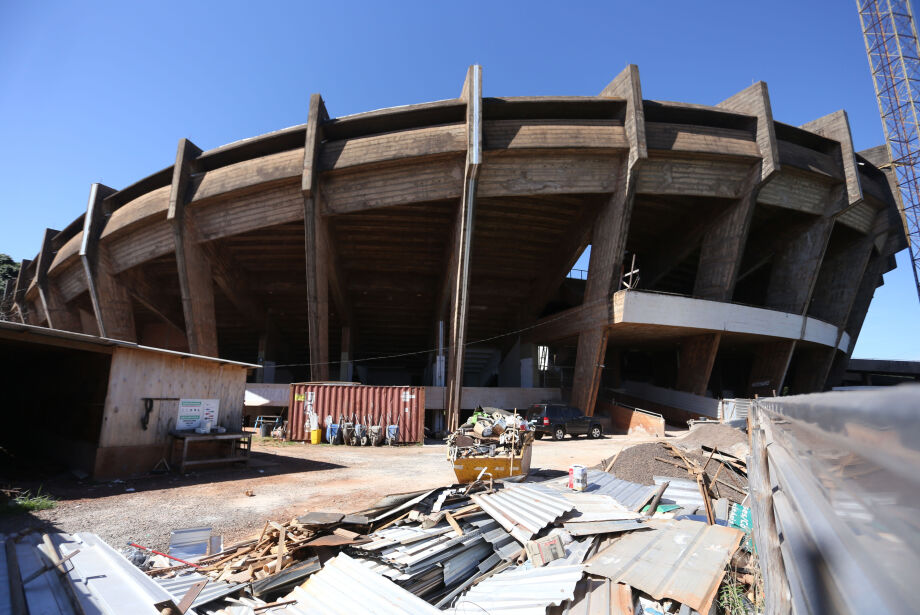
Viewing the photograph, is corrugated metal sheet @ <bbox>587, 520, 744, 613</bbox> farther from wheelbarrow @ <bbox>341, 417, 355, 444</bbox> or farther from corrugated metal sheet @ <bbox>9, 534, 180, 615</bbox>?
wheelbarrow @ <bbox>341, 417, 355, 444</bbox>

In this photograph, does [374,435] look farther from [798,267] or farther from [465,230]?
[798,267]

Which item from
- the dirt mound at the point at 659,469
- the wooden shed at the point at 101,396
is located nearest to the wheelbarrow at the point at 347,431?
the wooden shed at the point at 101,396

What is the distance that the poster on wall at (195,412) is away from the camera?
13688 mm

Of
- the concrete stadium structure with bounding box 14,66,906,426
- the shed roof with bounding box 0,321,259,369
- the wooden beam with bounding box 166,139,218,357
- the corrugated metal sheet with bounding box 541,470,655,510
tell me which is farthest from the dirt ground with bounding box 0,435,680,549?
the wooden beam with bounding box 166,139,218,357

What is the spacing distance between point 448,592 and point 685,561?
9.83ft

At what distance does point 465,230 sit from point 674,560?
1828 centimetres

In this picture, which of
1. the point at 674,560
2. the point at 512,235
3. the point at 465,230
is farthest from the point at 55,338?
the point at 512,235

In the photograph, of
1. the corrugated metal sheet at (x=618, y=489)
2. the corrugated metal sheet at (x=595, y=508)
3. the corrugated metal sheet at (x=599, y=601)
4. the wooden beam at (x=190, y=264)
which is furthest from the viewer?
the wooden beam at (x=190, y=264)

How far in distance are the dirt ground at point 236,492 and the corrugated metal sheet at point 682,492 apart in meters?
3.93

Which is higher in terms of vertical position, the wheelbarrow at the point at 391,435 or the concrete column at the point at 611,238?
the concrete column at the point at 611,238

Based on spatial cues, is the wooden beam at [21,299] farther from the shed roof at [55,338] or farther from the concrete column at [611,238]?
the concrete column at [611,238]

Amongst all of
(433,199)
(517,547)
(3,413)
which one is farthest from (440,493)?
(3,413)

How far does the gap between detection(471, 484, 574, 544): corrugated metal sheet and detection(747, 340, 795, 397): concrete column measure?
2424 centimetres

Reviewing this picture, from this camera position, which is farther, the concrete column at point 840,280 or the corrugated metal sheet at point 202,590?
the concrete column at point 840,280
